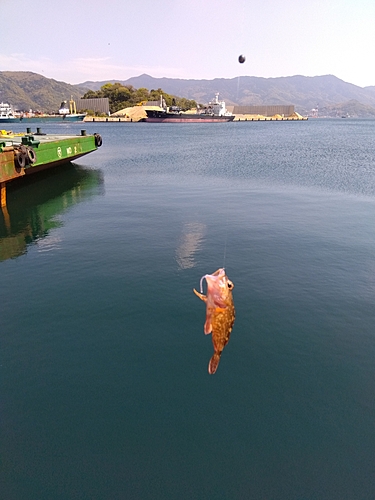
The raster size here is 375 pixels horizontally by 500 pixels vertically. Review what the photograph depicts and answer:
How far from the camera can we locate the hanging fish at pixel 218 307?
5881mm

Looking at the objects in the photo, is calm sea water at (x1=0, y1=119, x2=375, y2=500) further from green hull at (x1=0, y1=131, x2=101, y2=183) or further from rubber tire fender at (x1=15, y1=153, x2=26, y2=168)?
rubber tire fender at (x1=15, y1=153, x2=26, y2=168)

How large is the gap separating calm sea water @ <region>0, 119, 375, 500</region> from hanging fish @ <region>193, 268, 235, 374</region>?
8.25 ft

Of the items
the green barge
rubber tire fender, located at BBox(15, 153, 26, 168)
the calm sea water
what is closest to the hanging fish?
the calm sea water

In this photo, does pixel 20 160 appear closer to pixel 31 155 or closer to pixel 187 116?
pixel 31 155

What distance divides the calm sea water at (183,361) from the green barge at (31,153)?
Result: 570 cm

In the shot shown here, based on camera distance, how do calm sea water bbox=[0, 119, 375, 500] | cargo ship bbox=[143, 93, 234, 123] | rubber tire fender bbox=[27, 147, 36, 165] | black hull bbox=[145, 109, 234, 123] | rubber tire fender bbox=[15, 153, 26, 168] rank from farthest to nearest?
cargo ship bbox=[143, 93, 234, 123]
black hull bbox=[145, 109, 234, 123]
rubber tire fender bbox=[27, 147, 36, 165]
rubber tire fender bbox=[15, 153, 26, 168]
calm sea water bbox=[0, 119, 375, 500]

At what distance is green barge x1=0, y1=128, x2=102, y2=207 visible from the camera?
82.0 feet

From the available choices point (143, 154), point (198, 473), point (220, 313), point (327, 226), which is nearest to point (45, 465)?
point (198, 473)

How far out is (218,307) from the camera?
20.0ft

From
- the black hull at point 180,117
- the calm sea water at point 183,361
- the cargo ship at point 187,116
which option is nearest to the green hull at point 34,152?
the calm sea water at point 183,361

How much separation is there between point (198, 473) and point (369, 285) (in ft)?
33.2

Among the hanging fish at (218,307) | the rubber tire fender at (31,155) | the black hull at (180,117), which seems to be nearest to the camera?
the hanging fish at (218,307)

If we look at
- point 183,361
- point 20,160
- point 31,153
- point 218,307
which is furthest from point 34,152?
point 218,307

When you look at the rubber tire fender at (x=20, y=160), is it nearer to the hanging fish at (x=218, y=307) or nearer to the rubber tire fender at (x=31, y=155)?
the rubber tire fender at (x=31, y=155)
